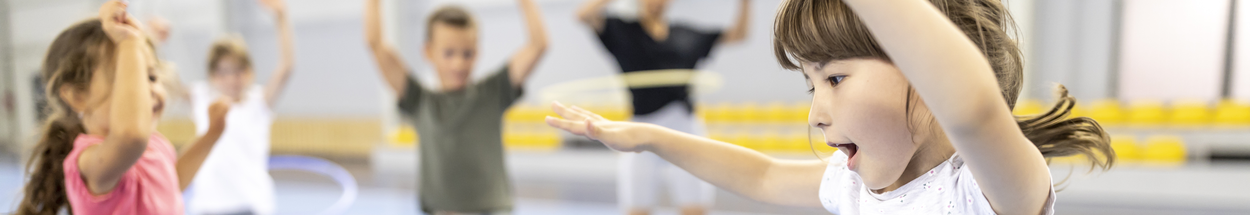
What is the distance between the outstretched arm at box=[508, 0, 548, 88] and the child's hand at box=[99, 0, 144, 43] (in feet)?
5.34

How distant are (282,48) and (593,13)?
168cm

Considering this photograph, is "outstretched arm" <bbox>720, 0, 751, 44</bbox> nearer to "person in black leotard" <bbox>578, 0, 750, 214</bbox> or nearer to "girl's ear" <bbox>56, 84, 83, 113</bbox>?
"person in black leotard" <bbox>578, 0, 750, 214</bbox>

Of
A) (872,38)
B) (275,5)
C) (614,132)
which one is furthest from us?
(275,5)

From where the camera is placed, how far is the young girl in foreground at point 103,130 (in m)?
1.25

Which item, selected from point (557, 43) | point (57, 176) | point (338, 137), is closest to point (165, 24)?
point (57, 176)

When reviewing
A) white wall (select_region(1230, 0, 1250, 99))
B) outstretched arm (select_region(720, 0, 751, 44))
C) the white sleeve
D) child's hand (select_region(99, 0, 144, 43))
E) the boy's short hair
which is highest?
child's hand (select_region(99, 0, 144, 43))

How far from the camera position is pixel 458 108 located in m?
2.79

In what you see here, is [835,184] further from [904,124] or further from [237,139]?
[237,139]

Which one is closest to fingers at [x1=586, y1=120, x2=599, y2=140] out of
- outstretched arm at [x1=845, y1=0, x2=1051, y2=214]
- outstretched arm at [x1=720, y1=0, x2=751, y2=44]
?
outstretched arm at [x1=845, y1=0, x2=1051, y2=214]

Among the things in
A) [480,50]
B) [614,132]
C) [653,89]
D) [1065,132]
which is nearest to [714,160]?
[614,132]

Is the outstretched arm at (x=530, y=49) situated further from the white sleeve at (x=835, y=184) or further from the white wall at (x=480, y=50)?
the white wall at (x=480, y=50)

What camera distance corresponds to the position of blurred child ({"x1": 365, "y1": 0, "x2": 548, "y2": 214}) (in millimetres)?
2682

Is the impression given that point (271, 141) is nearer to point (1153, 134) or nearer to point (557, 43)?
point (557, 43)

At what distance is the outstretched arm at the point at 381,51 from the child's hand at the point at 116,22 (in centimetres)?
151
